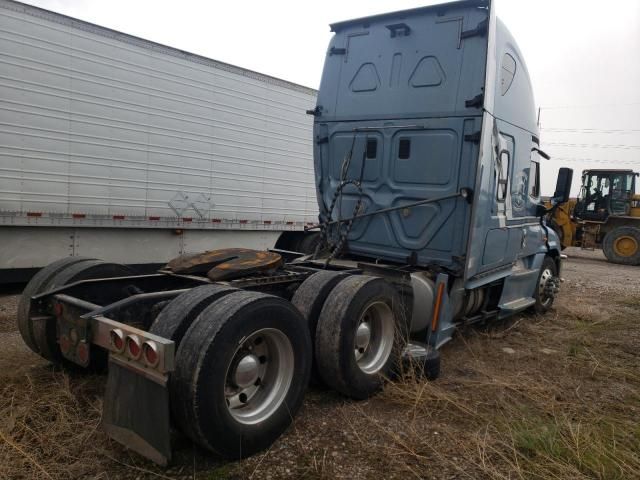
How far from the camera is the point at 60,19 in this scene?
702 cm

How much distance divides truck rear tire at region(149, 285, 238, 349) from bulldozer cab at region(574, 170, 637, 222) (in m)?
18.2

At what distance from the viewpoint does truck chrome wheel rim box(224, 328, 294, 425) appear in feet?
10.2

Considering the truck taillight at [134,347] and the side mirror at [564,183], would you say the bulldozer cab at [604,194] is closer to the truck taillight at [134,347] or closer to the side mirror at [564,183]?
the side mirror at [564,183]

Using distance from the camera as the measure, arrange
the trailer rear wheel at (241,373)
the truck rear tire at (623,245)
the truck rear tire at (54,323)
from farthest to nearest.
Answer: the truck rear tire at (623,245) < the truck rear tire at (54,323) < the trailer rear wheel at (241,373)

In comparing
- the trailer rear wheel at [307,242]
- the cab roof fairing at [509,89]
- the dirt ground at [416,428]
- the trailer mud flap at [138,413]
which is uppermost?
the cab roof fairing at [509,89]

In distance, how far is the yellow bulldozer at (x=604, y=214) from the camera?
57.8 ft

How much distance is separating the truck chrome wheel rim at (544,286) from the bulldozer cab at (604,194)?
12.3 metres

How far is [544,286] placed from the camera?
758 cm

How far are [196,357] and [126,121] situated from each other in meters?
6.00

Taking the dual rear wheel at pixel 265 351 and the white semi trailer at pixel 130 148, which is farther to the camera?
the white semi trailer at pixel 130 148

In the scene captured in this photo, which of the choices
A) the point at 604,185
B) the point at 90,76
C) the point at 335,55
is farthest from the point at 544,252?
the point at 604,185

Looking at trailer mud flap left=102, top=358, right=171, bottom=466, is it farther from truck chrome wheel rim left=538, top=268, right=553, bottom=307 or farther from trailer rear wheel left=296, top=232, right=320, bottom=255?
trailer rear wheel left=296, top=232, right=320, bottom=255

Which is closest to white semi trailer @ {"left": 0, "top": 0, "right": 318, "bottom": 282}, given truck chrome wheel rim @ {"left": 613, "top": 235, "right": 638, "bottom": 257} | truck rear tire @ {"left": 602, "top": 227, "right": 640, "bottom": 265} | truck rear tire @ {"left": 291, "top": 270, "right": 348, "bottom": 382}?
truck rear tire @ {"left": 291, "top": 270, "right": 348, "bottom": 382}

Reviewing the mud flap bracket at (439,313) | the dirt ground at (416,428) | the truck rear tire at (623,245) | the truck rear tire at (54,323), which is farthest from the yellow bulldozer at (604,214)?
the truck rear tire at (54,323)
